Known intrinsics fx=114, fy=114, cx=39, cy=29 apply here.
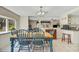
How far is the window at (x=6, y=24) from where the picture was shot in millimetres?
2266

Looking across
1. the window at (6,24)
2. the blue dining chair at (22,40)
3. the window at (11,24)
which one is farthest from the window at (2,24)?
the blue dining chair at (22,40)

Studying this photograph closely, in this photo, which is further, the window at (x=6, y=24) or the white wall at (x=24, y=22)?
the white wall at (x=24, y=22)

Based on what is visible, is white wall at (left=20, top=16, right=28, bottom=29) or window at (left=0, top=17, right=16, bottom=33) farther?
white wall at (left=20, top=16, right=28, bottom=29)

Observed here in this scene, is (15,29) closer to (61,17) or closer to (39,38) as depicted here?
(39,38)

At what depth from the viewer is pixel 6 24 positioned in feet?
7.53

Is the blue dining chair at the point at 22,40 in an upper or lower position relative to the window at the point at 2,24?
lower

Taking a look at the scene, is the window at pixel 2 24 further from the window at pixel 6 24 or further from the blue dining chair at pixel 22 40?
the blue dining chair at pixel 22 40

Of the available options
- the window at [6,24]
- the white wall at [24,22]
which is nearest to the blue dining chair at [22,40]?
the white wall at [24,22]

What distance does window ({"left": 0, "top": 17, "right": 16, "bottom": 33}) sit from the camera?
7.43ft

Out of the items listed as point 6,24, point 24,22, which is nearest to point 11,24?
point 6,24

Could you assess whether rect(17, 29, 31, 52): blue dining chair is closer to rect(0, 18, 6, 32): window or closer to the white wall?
the white wall

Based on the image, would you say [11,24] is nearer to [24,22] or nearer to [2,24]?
[2,24]

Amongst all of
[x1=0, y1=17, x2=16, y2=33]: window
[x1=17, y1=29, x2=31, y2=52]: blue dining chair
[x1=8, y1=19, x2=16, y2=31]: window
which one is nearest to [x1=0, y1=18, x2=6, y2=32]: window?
[x1=0, y1=17, x2=16, y2=33]: window
